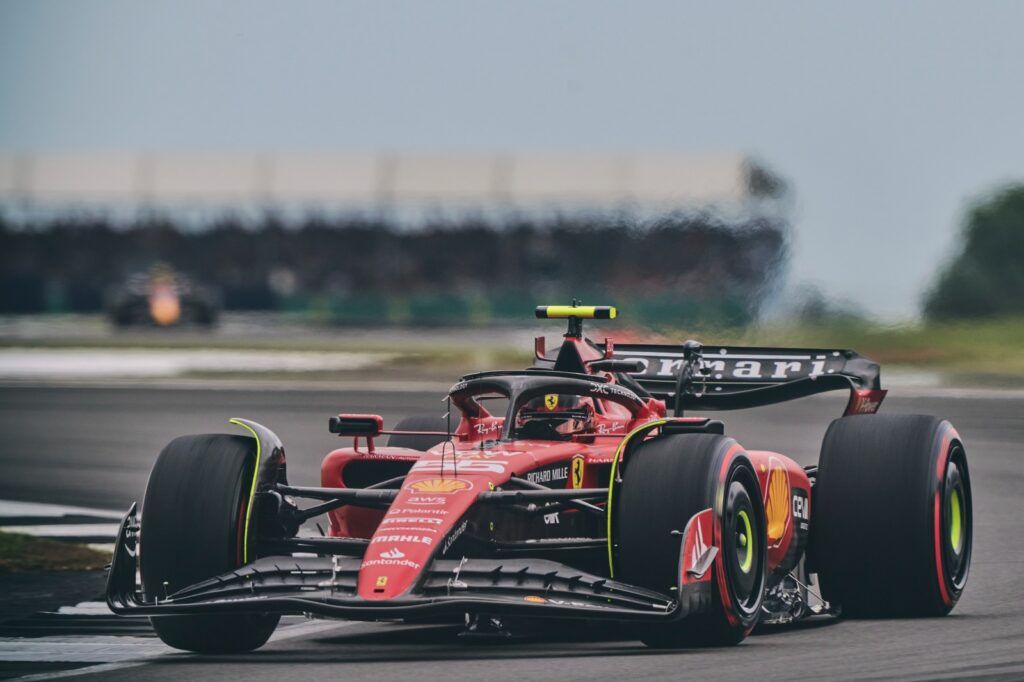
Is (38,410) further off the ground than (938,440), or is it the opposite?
(938,440)

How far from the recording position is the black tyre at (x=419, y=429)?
10.5 metres

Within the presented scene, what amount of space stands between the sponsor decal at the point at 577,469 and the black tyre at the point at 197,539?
5.00ft

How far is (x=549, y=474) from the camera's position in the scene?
8.43 m

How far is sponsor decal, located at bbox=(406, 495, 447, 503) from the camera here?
25.4ft

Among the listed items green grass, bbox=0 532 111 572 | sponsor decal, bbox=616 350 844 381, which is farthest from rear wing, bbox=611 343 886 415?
green grass, bbox=0 532 111 572

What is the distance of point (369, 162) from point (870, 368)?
47.4m

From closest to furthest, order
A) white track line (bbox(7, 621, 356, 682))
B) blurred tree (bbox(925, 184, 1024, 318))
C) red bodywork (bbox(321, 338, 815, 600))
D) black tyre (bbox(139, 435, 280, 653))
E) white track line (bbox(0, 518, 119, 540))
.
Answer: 1. red bodywork (bbox(321, 338, 815, 600))
2. white track line (bbox(7, 621, 356, 682))
3. black tyre (bbox(139, 435, 280, 653))
4. white track line (bbox(0, 518, 119, 540))
5. blurred tree (bbox(925, 184, 1024, 318))

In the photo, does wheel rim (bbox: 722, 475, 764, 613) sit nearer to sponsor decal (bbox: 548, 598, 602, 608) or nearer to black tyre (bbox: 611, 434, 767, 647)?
black tyre (bbox: 611, 434, 767, 647)

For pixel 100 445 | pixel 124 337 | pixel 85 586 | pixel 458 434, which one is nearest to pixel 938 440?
pixel 458 434

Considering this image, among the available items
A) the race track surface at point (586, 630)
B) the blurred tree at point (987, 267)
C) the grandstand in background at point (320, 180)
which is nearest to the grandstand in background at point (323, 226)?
the grandstand in background at point (320, 180)

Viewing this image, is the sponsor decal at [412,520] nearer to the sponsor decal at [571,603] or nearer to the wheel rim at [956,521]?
the sponsor decal at [571,603]

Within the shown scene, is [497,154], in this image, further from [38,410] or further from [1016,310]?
[38,410]

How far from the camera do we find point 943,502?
9117 millimetres

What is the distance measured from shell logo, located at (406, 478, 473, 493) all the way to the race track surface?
2.30 feet
